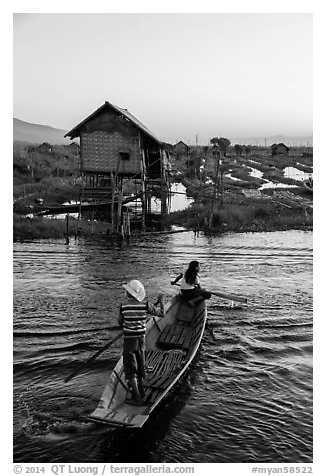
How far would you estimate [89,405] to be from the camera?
20.1ft

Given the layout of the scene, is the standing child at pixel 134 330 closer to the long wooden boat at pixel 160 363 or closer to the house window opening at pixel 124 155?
the long wooden boat at pixel 160 363

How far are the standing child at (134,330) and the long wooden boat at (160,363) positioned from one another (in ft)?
0.46

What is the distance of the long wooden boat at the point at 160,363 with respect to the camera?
17.1ft

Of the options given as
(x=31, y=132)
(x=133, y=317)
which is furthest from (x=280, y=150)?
(x=133, y=317)

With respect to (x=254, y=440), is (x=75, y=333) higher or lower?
higher

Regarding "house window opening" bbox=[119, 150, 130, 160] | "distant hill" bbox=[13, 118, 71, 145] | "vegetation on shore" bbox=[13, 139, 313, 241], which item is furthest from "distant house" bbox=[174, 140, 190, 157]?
"house window opening" bbox=[119, 150, 130, 160]

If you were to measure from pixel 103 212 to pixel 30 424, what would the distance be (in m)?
18.7

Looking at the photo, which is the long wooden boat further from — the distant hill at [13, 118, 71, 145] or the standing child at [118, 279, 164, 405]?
the distant hill at [13, 118, 71, 145]

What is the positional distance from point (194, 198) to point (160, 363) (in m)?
25.0

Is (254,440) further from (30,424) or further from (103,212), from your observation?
(103,212)

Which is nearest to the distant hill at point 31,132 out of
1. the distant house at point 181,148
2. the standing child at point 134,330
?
the standing child at point 134,330

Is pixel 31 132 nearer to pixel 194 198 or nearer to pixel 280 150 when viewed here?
pixel 194 198

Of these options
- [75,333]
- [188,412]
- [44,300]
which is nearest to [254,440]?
[188,412]

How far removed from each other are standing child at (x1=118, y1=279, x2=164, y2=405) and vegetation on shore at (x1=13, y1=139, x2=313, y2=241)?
13.8m
